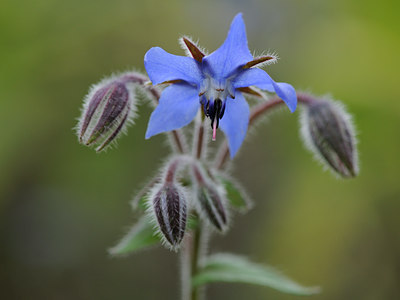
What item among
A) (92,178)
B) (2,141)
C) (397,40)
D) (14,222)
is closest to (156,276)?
(92,178)

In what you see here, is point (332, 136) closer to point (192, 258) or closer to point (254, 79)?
point (254, 79)

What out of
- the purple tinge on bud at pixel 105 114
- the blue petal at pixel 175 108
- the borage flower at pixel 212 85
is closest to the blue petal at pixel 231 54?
the borage flower at pixel 212 85

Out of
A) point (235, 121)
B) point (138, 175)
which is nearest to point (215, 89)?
point (235, 121)

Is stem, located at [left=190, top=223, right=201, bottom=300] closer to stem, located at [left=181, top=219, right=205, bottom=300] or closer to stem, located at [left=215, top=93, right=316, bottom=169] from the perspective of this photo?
stem, located at [left=181, top=219, right=205, bottom=300]

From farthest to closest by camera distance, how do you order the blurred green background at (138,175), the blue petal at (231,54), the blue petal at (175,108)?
the blurred green background at (138,175) → the blue petal at (175,108) → the blue petal at (231,54)

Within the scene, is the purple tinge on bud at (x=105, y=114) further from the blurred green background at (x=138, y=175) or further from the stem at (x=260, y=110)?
the blurred green background at (x=138, y=175)

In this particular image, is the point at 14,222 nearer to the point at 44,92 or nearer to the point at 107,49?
the point at 44,92

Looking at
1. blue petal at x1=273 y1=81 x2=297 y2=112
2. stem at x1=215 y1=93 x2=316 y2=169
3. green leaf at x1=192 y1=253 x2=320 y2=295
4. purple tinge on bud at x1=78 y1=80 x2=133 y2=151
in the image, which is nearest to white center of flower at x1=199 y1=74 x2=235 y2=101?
blue petal at x1=273 y1=81 x2=297 y2=112
